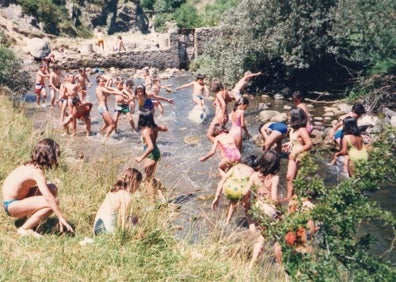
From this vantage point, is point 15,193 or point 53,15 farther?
point 53,15

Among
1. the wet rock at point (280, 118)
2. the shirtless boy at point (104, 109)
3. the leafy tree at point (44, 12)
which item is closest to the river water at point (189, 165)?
the shirtless boy at point (104, 109)

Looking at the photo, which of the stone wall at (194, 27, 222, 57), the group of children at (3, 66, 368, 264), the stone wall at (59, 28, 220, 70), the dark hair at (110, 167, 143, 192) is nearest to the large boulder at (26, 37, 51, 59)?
the stone wall at (59, 28, 220, 70)

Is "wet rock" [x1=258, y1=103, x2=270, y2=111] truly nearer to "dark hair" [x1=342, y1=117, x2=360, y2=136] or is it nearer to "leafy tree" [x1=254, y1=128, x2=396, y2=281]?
"dark hair" [x1=342, y1=117, x2=360, y2=136]

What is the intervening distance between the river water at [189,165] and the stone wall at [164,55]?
8.14 m

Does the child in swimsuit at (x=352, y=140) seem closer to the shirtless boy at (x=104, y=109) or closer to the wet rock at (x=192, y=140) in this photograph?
the wet rock at (x=192, y=140)

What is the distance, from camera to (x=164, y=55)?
25.2 metres

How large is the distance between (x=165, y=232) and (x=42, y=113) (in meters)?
10.8

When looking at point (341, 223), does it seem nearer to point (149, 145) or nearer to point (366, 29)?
point (149, 145)

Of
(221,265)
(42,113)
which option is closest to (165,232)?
(221,265)

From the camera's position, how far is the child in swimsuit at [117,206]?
5.04m

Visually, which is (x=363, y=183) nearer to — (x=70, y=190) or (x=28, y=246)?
(x=28, y=246)

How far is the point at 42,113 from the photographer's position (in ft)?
48.1

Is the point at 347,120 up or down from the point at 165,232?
up

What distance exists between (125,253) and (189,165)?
5.50 metres
